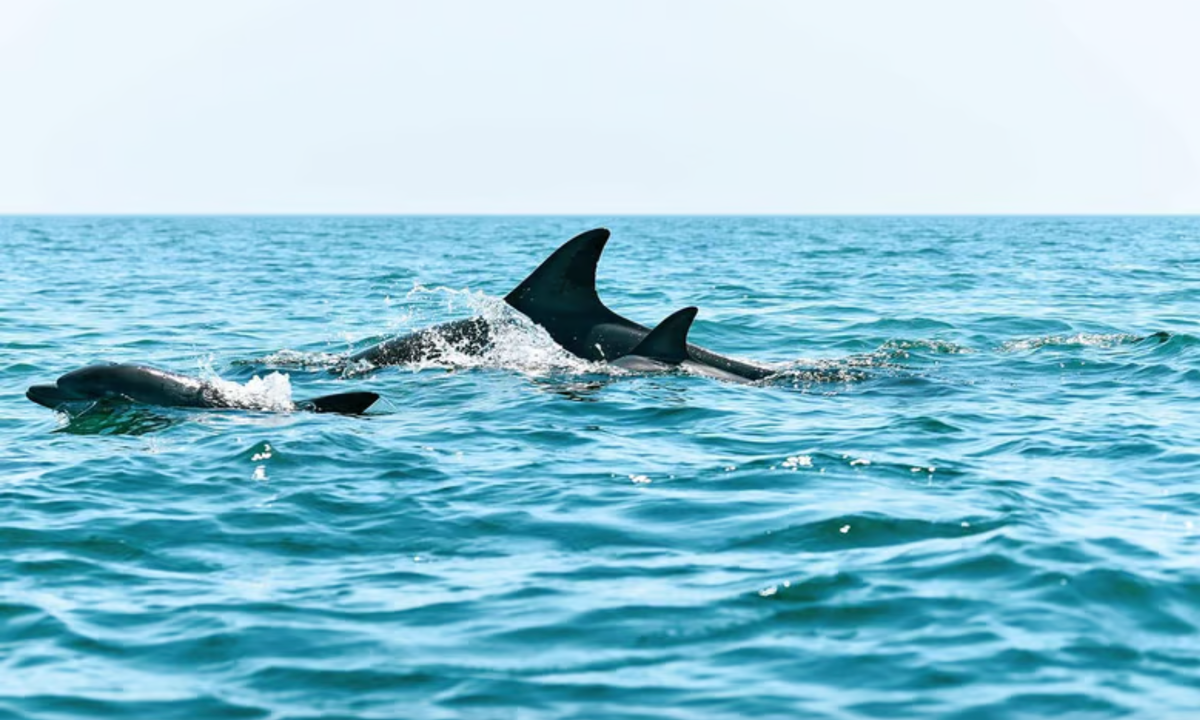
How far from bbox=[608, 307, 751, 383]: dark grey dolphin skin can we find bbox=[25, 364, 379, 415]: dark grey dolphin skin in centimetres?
368

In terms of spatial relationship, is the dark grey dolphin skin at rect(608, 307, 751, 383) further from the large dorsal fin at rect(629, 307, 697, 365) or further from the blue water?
the blue water

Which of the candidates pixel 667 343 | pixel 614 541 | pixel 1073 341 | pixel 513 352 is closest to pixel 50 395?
pixel 513 352

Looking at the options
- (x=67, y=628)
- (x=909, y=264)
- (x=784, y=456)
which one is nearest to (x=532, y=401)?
(x=784, y=456)

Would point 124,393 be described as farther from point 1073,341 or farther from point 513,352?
point 1073,341

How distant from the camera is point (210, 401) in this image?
1411 cm

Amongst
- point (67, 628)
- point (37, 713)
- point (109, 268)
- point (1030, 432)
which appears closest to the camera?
point (37, 713)

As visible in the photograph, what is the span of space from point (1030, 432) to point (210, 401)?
792cm

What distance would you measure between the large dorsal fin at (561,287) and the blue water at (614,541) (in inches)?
16.3

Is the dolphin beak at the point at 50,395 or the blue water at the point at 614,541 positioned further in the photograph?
the dolphin beak at the point at 50,395

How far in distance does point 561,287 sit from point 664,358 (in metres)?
1.49

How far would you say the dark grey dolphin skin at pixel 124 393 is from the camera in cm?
1396

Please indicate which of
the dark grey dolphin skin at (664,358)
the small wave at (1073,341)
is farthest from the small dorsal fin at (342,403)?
the small wave at (1073,341)

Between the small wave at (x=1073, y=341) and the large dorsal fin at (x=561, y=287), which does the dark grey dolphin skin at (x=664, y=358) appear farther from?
the small wave at (x=1073, y=341)

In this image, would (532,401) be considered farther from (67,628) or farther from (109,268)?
(109,268)
